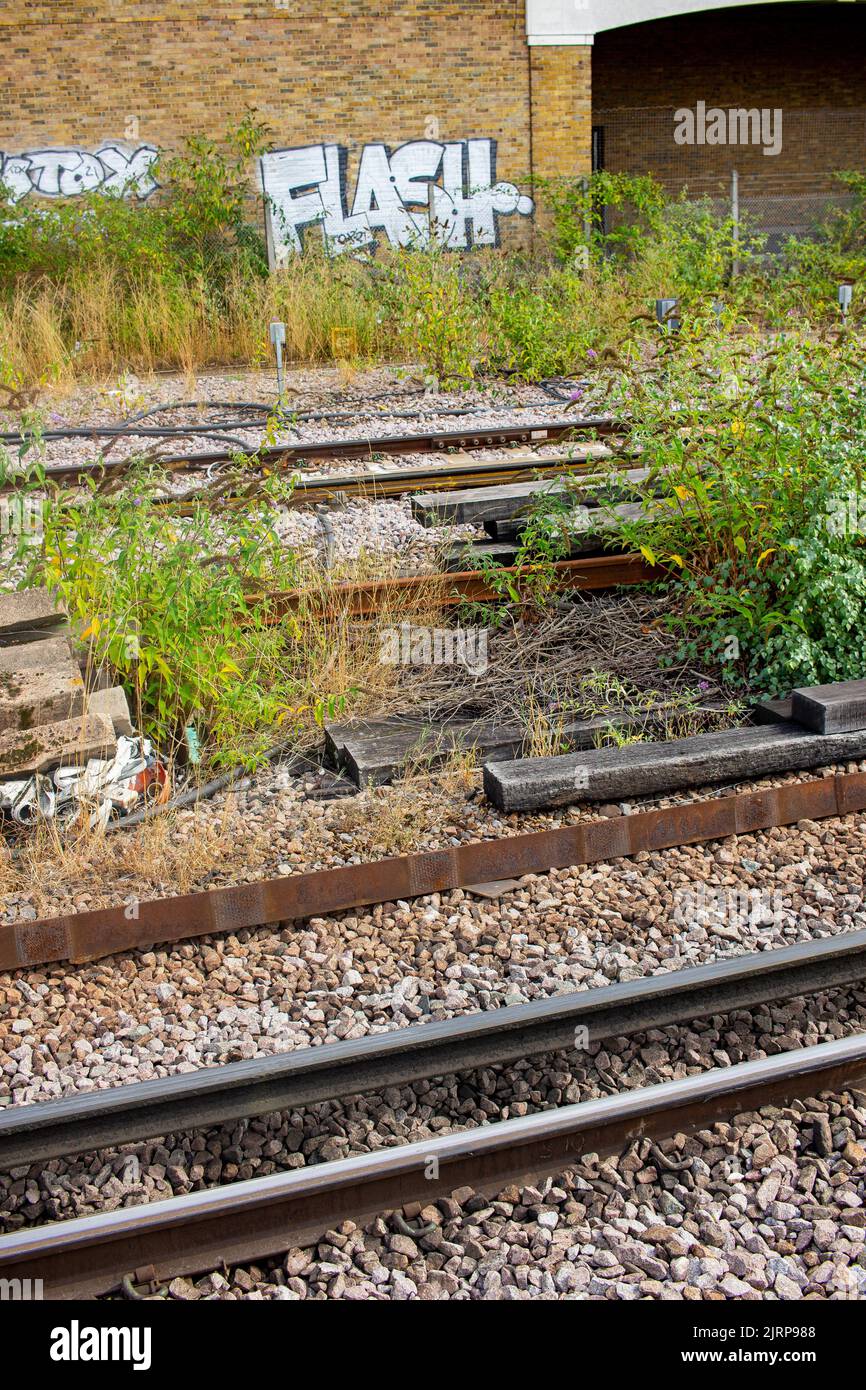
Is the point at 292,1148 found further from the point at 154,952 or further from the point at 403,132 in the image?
the point at 403,132

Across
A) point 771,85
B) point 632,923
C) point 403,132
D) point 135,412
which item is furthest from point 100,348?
point 771,85

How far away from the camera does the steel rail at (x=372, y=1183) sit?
280 cm

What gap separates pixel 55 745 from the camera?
15.3ft

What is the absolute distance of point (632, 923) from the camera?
4.09 meters

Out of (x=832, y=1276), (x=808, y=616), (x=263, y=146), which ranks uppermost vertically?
(x=263, y=146)

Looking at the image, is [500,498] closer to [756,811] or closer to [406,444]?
[756,811]

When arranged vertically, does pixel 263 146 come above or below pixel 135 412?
above

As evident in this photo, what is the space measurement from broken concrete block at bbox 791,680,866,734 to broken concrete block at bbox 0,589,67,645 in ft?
10.0

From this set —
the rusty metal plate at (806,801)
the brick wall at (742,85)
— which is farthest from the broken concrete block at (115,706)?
the brick wall at (742,85)

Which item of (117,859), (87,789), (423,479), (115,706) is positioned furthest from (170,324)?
(117,859)

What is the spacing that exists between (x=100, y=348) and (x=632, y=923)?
12219mm

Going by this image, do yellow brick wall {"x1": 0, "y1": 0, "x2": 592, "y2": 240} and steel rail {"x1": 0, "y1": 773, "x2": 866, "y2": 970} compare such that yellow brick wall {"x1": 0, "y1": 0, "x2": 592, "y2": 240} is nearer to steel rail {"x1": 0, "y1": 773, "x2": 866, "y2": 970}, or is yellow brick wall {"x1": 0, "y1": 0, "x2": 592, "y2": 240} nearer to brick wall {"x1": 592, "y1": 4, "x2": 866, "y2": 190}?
brick wall {"x1": 592, "y1": 4, "x2": 866, "y2": 190}

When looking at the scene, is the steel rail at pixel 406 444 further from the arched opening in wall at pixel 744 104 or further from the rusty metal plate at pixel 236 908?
the arched opening in wall at pixel 744 104

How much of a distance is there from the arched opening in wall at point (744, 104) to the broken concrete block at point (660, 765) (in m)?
20.8
